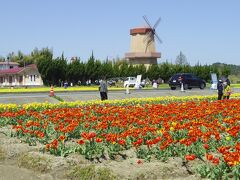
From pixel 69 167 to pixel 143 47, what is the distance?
82133 mm

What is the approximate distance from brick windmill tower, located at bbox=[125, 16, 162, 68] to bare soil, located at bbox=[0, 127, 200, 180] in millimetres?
77468

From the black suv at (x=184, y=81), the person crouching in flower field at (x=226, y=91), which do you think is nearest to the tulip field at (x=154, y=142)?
the person crouching in flower field at (x=226, y=91)

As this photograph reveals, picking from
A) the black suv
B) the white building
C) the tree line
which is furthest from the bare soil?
the white building

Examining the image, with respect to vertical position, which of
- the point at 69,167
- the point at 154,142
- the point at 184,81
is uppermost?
the point at 184,81

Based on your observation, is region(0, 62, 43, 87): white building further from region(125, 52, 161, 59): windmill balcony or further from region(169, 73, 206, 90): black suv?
region(169, 73, 206, 90): black suv

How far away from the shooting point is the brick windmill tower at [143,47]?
87438mm

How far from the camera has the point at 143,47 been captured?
89500mm

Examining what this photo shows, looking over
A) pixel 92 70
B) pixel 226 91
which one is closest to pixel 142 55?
pixel 92 70

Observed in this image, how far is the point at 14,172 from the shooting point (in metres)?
8.36

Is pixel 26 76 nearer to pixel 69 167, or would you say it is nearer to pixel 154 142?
pixel 69 167

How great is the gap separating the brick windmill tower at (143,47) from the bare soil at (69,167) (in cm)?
7747

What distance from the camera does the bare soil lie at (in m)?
7.50

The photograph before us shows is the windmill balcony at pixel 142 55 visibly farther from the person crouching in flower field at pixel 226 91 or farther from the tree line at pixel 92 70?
the person crouching in flower field at pixel 226 91

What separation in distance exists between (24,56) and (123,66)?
1784 inches
